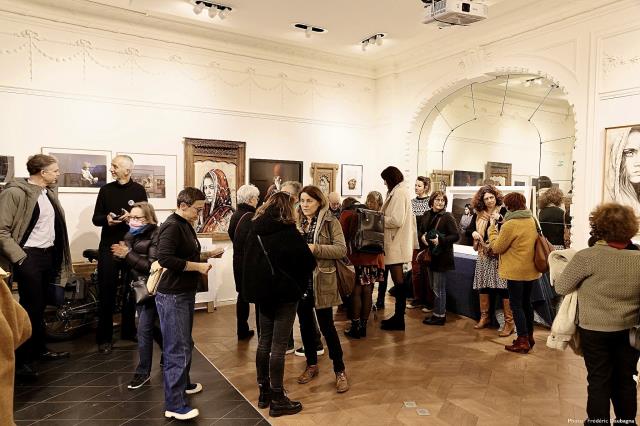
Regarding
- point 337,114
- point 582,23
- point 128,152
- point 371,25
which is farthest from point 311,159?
point 582,23

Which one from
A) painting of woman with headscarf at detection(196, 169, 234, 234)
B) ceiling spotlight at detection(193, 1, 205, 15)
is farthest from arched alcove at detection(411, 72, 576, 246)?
ceiling spotlight at detection(193, 1, 205, 15)

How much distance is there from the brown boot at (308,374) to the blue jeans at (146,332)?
1.23 metres

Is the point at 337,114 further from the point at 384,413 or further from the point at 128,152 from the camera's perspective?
the point at 384,413

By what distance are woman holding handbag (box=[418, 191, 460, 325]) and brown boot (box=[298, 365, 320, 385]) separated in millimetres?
2124

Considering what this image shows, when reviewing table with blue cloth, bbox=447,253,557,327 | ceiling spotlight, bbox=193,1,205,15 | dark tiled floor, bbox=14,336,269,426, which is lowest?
dark tiled floor, bbox=14,336,269,426

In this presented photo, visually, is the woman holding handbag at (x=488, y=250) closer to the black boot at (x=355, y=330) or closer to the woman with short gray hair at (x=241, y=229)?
the black boot at (x=355, y=330)

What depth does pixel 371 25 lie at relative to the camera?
20.1ft

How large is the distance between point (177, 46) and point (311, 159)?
252 cm

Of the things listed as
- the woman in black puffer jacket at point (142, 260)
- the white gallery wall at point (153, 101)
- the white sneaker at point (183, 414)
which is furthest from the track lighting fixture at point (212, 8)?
the white sneaker at point (183, 414)

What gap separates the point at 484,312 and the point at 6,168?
18.5 feet

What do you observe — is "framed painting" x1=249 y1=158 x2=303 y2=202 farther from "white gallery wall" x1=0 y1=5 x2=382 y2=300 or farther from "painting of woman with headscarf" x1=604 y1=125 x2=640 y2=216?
"painting of woman with headscarf" x1=604 y1=125 x2=640 y2=216

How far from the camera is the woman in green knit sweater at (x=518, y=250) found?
4.21 meters

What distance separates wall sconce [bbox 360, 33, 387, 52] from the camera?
6.50m

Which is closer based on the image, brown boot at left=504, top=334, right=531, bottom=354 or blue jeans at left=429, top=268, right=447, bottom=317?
brown boot at left=504, top=334, right=531, bottom=354
